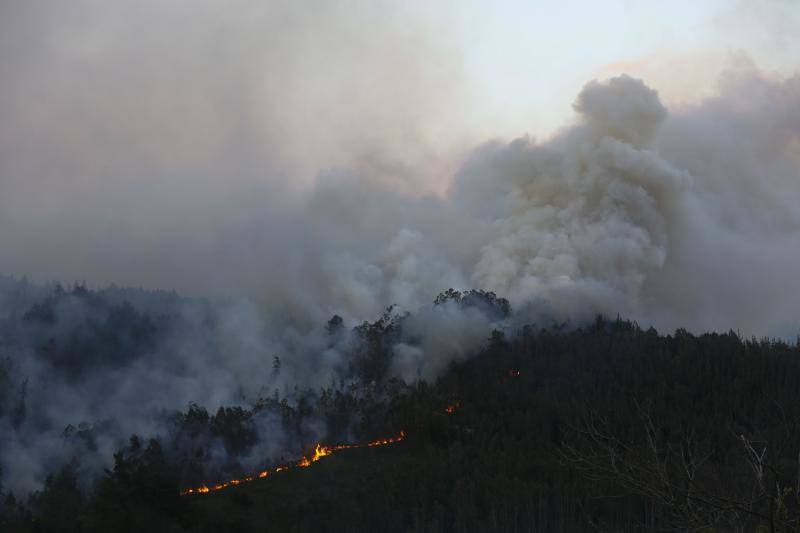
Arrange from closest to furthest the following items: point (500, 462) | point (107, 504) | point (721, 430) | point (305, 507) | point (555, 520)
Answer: point (107, 504), point (555, 520), point (305, 507), point (500, 462), point (721, 430)

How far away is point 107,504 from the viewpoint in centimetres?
10975

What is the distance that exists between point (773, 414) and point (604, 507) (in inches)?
2774

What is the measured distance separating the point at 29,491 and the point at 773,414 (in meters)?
171

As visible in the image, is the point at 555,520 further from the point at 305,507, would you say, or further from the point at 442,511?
the point at 305,507

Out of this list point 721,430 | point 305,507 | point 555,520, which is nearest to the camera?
point 555,520

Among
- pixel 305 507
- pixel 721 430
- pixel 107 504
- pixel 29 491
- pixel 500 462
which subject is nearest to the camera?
pixel 107 504

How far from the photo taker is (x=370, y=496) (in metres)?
142

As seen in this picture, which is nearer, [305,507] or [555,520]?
[555,520]

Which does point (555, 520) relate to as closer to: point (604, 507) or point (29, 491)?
point (604, 507)

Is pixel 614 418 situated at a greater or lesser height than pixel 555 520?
greater

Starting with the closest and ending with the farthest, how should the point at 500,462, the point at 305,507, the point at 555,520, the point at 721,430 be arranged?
the point at 555,520 → the point at 305,507 → the point at 500,462 → the point at 721,430

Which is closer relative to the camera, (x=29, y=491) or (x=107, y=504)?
(x=107, y=504)

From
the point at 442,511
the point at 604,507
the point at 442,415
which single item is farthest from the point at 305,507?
the point at 442,415

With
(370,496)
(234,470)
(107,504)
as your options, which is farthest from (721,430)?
(107,504)
